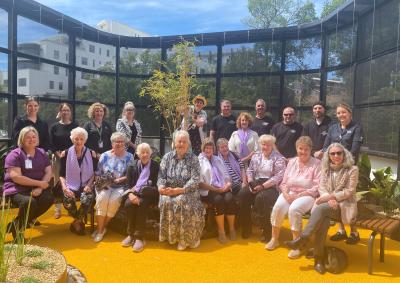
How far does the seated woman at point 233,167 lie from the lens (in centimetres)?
464

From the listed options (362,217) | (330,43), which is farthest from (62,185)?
(330,43)

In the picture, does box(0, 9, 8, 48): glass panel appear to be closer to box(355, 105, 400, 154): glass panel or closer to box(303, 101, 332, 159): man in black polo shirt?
box(303, 101, 332, 159): man in black polo shirt

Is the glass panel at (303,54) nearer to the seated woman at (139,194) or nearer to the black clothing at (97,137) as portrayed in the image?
the black clothing at (97,137)

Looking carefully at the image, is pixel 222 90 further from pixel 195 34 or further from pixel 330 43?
pixel 330 43

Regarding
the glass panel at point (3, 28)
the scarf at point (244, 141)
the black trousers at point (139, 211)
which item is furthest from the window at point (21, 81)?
the scarf at point (244, 141)

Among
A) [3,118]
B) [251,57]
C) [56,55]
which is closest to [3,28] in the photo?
[56,55]

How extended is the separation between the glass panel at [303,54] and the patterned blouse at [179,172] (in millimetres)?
4336

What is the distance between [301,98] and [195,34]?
275 cm

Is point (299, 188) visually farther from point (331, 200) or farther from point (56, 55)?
point (56, 55)

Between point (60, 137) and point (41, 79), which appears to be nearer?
point (60, 137)

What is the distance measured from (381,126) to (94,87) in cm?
594

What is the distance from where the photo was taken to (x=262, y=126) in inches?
217

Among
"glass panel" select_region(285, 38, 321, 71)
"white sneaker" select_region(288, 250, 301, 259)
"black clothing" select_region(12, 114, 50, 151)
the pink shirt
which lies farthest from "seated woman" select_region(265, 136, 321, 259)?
"glass panel" select_region(285, 38, 321, 71)

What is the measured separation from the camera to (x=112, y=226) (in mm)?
4605
